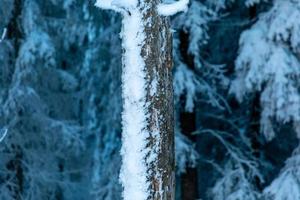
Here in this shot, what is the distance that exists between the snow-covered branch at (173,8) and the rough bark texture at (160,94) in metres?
0.05

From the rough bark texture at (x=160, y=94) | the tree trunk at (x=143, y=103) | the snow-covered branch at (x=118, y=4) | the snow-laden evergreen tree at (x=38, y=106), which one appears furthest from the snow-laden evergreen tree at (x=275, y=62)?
the snow-covered branch at (x=118, y=4)

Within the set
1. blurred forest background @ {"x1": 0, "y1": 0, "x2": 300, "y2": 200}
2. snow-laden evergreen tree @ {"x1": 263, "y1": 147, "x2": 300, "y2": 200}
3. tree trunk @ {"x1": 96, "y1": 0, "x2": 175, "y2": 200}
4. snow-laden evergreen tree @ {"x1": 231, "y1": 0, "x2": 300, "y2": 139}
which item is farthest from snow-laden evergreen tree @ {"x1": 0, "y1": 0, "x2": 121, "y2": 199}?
tree trunk @ {"x1": 96, "y1": 0, "x2": 175, "y2": 200}

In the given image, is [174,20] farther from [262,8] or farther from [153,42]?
[153,42]

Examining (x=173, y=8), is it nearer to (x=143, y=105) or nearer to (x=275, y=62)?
(x=143, y=105)

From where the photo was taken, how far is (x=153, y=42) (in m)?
3.54

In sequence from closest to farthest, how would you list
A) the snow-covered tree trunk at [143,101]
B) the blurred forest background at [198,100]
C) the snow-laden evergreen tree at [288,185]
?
the snow-covered tree trunk at [143,101], the snow-laden evergreen tree at [288,185], the blurred forest background at [198,100]

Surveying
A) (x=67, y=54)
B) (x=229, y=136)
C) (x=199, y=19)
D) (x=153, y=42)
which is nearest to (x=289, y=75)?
(x=199, y=19)

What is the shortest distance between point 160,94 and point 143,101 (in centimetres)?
13

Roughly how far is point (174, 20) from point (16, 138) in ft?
12.0

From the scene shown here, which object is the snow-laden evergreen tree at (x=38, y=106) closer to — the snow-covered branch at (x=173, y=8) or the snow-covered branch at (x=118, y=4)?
the snow-covered branch at (x=118, y=4)

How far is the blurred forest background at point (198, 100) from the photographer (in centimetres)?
913

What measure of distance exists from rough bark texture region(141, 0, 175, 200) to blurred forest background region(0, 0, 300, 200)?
5242 millimetres

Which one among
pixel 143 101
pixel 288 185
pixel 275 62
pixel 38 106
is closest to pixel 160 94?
pixel 143 101

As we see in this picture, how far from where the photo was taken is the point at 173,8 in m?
3.46
